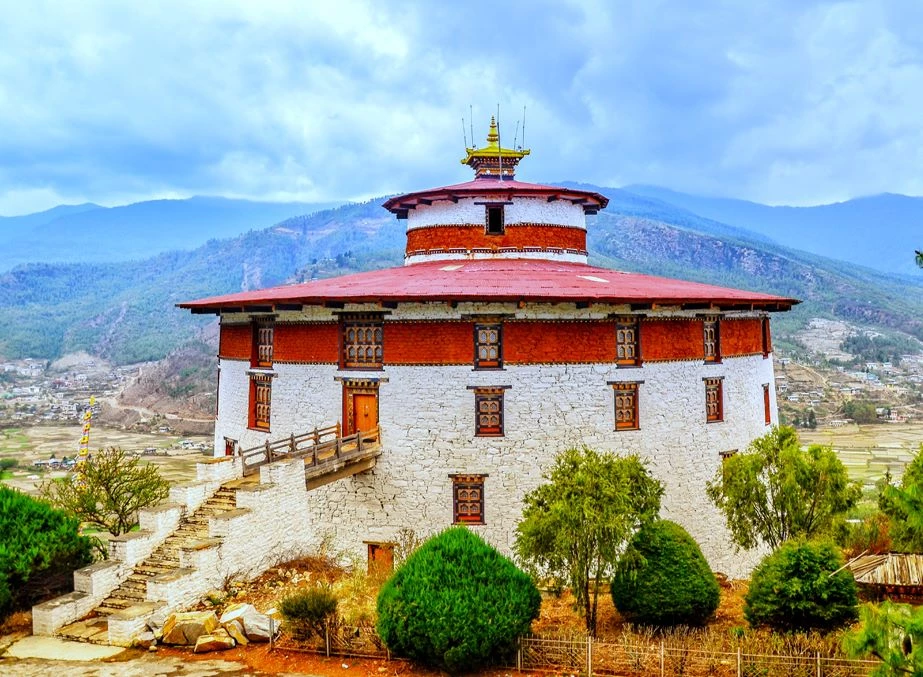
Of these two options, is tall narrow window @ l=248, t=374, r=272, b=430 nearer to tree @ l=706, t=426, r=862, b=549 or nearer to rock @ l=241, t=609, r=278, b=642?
rock @ l=241, t=609, r=278, b=642

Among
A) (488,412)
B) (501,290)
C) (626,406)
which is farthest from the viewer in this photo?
(626,406)

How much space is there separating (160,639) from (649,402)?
12.9 metres

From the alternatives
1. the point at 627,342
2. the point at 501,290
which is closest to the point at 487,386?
the point at 501,290

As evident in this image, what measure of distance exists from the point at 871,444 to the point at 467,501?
240 feet

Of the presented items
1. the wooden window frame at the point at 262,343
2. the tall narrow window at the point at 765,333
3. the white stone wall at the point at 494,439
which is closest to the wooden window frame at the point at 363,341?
the white stone wall at the point at 494,439

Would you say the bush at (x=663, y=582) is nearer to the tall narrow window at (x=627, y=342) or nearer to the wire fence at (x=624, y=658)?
the wire fence at (x=624, y=658)

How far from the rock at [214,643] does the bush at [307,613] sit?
3.64 feet

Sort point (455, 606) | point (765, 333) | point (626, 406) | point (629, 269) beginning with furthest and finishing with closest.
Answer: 1. point (629, 269)
2. point (765, 333)
3. point (626, 406)
4. point (455, 606)

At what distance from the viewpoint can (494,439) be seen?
1970 centimetres

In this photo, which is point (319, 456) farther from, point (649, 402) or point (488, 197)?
point (488, 197)

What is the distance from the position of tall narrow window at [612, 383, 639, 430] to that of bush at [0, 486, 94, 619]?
12969 mm

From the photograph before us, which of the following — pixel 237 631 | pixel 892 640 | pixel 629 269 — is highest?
pixel 629 269

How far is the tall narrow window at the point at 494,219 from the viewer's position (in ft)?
86.7

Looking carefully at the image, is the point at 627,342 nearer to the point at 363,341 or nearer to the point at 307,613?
the point at 363,341
